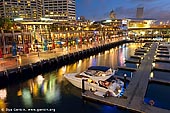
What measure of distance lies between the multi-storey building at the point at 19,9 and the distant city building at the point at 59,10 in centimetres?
902

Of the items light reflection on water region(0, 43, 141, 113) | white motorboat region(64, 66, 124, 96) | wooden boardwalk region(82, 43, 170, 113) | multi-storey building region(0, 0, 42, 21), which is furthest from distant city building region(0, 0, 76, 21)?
wooden boardwalk region(82, 43, 170, 113)

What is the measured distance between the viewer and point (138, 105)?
794 inches

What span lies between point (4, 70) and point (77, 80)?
13245mm

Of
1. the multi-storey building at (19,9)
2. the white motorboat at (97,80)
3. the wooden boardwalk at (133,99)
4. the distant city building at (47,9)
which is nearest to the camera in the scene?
the wooden boardwalk at (133,99)

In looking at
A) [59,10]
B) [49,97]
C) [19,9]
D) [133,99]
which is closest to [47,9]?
[59,10]

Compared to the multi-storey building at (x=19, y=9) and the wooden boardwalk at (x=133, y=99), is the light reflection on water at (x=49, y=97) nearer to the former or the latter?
the wooden boardwalk at (x=133, y=99)

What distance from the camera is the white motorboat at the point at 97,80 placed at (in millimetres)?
24464

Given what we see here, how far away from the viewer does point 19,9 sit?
590 ft

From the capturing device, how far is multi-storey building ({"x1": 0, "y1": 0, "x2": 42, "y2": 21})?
17075 centimetres

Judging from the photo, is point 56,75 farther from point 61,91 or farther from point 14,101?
point 14,101

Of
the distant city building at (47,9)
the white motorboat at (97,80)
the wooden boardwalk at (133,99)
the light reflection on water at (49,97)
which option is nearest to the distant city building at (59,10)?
the distant city building at (47,9)

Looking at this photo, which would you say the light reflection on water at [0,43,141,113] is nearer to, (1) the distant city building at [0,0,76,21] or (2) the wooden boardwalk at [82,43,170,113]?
(2) the wooden boardwalk at [82,43,170,113]

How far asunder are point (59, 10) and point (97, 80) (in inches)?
6890

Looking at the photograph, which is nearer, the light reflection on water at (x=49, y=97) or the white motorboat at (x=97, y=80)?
the light reflection on water at (x=49, y=97)
